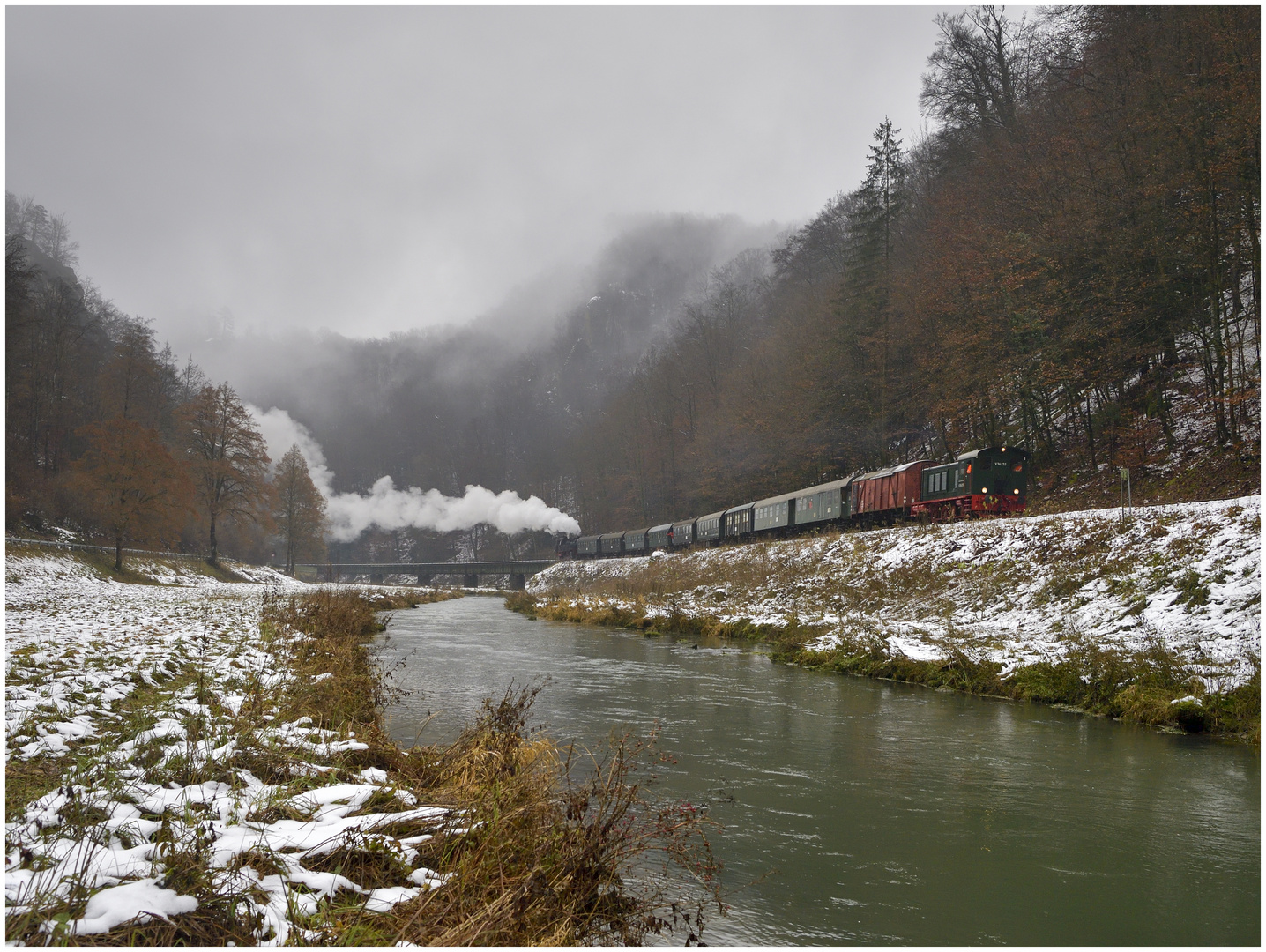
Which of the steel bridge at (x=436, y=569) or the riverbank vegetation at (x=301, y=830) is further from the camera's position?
the steel bridge at (x=436, y=569)

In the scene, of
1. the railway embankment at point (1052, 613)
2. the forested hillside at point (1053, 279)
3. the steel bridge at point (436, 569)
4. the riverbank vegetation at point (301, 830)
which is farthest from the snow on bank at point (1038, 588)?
the steel bridge at point (436, 569)

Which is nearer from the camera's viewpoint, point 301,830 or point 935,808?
point 301,830

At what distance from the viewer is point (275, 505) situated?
5959 centimetres

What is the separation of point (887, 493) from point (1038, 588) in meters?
14.0

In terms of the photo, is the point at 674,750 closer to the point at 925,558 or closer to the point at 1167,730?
the point at 1167,730

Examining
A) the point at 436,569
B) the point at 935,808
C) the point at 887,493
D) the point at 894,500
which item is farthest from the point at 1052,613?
the point at 436,569

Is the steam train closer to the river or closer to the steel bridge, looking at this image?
the river

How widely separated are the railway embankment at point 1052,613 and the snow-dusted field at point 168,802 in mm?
9894

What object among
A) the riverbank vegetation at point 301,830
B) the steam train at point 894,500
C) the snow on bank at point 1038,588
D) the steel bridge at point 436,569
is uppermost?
the steam train at point 894,500

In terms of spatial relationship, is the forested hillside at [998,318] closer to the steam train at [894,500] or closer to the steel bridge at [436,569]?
the steam train at [894,500]

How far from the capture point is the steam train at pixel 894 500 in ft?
79.9

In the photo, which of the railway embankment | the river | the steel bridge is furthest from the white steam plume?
the river

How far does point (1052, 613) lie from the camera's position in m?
14.0

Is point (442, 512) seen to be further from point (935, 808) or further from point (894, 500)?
point (935, 808)
